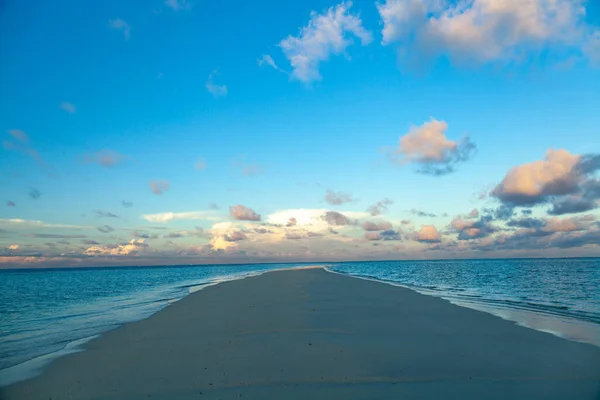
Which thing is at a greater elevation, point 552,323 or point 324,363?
point 324,363

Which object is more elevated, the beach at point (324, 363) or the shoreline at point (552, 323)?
the beach at point (324, 363)

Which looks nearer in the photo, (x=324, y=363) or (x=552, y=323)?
(x=324, y=363)

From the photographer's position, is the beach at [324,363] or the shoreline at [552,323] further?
the shoreline at [552,323]

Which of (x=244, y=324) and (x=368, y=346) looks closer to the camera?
(x=368, y=346)

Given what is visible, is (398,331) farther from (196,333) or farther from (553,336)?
(196,333)

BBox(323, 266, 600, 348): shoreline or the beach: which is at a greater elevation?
the beach

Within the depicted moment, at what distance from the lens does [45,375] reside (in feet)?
29.1

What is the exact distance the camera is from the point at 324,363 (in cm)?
894

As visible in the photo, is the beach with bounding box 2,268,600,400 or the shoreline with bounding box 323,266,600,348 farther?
the shoreline with bounding box 323,266,600,348

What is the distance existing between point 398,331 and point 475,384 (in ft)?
17.6

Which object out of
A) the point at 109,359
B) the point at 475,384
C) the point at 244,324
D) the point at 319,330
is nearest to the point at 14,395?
the point at 109,359

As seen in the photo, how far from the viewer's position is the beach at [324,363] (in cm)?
728

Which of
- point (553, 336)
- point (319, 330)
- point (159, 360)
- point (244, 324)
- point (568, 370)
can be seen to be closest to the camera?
point (568, 370)

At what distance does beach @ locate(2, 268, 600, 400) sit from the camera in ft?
23.9
